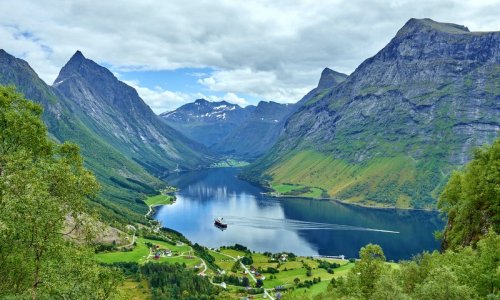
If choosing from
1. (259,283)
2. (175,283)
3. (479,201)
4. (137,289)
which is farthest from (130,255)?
(479,201)

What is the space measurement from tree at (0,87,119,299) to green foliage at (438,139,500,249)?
53.3 m

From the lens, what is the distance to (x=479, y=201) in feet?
218

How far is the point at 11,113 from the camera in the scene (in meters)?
35.8

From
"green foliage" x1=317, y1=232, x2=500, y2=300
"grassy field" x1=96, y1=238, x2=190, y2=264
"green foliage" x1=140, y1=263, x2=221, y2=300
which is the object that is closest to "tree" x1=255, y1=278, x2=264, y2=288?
"green foliage" x1=140, y1=263, x2=221, y2=300

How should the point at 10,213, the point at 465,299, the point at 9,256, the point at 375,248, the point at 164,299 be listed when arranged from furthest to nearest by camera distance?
the point at 164,299 < the point at 375,248 < the point at 465,299 < the point at 9,256 < the point at 10,213

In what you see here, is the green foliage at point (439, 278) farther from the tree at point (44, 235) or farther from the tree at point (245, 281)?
the tree at point (245, 281)

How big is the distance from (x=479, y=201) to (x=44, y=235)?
63.1m

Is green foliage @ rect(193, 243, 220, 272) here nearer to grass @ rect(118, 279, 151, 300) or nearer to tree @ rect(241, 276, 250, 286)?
tree @ rect(241, 276, 250, 286)

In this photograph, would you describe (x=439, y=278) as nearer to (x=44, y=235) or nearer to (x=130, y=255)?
(x=44, y=235)

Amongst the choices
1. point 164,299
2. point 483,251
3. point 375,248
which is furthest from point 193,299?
point 483,251

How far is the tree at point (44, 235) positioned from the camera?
89.6 ft

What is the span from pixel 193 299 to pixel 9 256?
97.6 meters

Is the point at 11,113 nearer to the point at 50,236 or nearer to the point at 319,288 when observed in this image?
the point at 50,236

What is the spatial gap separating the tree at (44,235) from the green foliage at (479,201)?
2100 inches
